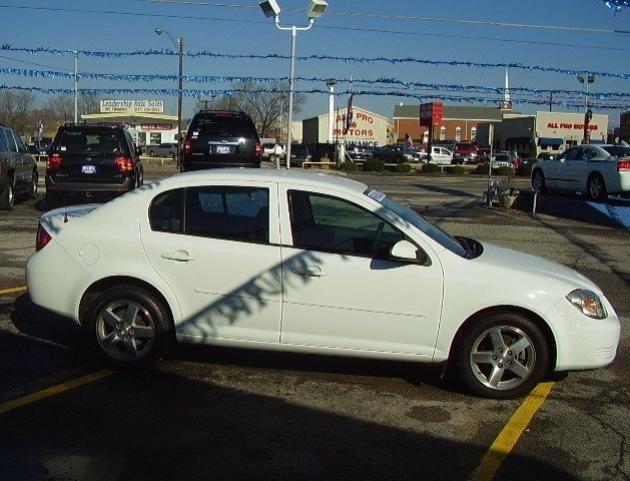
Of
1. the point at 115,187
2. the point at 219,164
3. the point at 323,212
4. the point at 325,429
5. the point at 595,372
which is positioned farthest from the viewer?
the point at 219,164

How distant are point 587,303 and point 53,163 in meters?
11.2

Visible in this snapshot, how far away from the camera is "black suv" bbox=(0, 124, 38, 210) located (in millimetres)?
14328

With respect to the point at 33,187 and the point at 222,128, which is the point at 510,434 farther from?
the point at 33,187

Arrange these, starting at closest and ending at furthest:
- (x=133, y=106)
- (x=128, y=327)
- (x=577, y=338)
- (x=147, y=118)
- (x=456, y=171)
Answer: (x=577, y=338), (x=128, y=327), (x=456, y=171), (x=147, y=118), (x=133, y=106)

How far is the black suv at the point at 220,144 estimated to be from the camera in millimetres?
16625

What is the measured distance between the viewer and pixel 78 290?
215 inches

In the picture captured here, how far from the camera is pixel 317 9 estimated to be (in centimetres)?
2075

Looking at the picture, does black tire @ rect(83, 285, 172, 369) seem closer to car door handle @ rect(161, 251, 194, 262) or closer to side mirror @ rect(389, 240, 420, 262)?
car door handle @ rect(161, 251, 194, 262)

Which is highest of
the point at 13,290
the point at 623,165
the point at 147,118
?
the point at 147,118

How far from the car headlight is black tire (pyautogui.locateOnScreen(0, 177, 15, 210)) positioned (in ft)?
40.8

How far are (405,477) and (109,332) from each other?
8.58 ft

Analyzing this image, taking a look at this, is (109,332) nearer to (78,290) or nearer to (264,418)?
(78,290)

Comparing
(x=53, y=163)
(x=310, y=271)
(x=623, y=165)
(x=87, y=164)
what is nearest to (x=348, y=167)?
(x=623, y=165)

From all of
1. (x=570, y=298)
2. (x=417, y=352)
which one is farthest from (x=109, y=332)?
(x=570, y=298)
